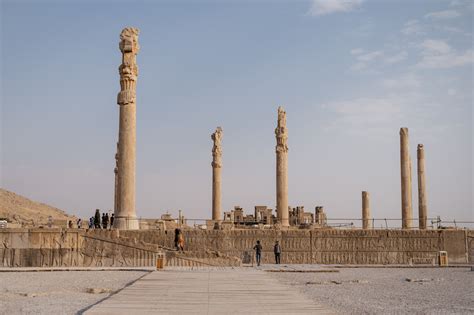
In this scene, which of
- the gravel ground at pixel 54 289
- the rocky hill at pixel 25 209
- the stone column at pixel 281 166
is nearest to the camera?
the gravel ground at pixel 54 289

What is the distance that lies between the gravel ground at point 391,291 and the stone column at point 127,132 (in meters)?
8.94

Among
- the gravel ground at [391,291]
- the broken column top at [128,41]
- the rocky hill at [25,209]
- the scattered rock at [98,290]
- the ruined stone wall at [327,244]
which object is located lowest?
the gravel ground at [391,291]

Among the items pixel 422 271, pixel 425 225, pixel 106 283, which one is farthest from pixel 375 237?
pixel 106 283

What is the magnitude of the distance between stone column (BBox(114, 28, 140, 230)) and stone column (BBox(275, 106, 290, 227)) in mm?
8681

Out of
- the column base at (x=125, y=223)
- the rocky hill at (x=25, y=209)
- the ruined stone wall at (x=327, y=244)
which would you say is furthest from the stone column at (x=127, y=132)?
the rocky hill at (x=25, y=209)

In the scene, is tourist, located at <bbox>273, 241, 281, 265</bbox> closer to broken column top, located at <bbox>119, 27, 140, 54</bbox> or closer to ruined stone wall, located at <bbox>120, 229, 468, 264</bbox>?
ruined stone wall, located at <bbox>120, 229, 468, 264</bbox>

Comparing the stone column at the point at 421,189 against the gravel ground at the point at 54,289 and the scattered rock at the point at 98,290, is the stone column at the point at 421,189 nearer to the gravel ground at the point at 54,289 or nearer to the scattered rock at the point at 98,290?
the gravel ground at the point at 54,289

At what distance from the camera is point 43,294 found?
13.1 meters

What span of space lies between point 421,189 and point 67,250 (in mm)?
20617

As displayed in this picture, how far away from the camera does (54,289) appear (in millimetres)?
14477

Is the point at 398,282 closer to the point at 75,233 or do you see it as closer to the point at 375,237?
the point at 375,237

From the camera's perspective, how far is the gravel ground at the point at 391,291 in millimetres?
11391

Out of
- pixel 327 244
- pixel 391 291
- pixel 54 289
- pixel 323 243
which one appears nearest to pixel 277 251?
pixel 323 243

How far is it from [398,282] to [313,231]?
9688 mm
